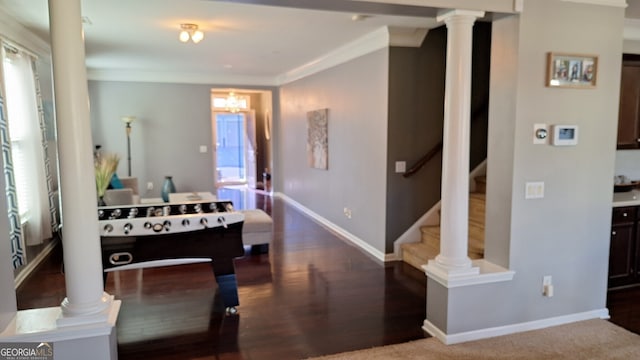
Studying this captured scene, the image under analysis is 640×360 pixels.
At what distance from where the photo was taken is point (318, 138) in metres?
6.84

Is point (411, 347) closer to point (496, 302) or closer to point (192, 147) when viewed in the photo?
point (496, 302)

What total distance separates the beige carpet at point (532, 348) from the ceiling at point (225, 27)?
2332mm

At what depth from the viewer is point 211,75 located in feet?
27.5

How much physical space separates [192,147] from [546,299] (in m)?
6.91

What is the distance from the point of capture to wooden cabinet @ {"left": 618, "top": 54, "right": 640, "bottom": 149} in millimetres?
4312

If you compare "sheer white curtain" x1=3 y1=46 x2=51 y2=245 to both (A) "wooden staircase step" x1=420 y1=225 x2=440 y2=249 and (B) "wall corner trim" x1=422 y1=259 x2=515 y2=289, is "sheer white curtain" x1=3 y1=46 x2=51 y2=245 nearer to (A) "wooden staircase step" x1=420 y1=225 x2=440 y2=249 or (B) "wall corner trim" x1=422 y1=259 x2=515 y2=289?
(B) "wall corner trim" x1=422 y1=259 x2=515 y2=289

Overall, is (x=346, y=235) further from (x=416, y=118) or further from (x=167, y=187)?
(x=167, y=187)

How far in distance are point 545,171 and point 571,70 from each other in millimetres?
771

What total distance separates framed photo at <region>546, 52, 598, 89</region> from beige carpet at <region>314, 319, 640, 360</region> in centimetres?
186

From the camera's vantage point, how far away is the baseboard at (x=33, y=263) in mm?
4207

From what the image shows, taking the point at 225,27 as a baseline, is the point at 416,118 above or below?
below

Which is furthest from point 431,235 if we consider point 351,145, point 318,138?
point 318,138

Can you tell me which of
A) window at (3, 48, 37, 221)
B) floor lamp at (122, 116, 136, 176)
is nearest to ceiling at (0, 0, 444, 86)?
window at (3, 48, 37, 221)

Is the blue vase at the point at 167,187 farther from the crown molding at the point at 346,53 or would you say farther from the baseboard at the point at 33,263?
the crown molding at the point at 346,53
